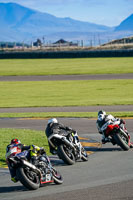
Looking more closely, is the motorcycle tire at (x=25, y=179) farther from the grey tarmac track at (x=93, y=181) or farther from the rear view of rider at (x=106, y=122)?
the rear view of rider at (x=106, y=122)

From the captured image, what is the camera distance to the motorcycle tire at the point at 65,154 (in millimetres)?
14087

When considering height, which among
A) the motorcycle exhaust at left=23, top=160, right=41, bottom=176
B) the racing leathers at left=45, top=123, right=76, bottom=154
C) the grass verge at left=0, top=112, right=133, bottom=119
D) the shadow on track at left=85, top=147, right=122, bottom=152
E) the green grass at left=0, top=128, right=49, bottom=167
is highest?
the racing leathers at left=45, top=123, right=76, bottom=154

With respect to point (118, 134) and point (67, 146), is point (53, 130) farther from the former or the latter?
point (118, 134)

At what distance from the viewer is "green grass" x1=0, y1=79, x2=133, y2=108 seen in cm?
3756

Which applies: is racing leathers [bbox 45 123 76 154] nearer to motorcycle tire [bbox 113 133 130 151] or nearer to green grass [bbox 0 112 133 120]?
motorcycle tire [bbox 113 133 130 151]

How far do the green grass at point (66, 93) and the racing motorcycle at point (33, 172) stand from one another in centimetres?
2342

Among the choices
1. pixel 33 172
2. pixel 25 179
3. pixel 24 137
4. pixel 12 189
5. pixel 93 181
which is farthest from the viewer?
pixel 24 137

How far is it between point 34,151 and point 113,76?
4756 centimetres

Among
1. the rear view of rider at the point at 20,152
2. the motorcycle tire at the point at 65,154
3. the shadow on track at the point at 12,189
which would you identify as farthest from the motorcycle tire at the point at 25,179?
the motorcycle tire at the point at 65,154

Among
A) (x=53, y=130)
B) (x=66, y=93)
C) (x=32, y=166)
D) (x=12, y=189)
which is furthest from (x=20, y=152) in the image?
(x=66, y=93)

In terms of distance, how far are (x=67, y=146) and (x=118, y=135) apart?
3.05 metres

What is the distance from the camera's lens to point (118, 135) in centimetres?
1683

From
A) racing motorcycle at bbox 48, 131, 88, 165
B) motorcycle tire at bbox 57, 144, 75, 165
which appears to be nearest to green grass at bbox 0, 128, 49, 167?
racing motorcycle at bbox 48, 131, 88, 165

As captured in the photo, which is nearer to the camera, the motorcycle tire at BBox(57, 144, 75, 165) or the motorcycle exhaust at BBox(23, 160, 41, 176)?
the motorcycle exhaust at BBox(23, 160, 41, 176)
